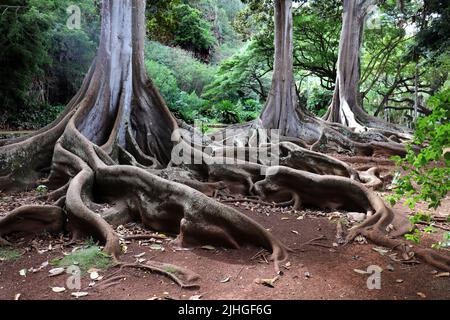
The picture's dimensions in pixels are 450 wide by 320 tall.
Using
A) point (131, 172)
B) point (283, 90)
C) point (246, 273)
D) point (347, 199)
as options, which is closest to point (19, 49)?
point (283, 90)

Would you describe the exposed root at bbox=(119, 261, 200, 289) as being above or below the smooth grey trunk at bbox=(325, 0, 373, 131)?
below

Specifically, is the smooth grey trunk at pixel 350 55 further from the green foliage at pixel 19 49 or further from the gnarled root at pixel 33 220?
the green foliage at pixel 19 49

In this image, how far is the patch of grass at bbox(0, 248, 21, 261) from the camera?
3601 mm

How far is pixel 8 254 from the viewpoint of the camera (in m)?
3.69

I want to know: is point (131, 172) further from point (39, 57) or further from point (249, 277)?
point (39, 57)

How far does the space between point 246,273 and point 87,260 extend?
1.48 meters

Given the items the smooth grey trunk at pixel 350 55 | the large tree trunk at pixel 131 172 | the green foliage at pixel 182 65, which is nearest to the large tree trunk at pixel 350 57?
the smooth grey trunk at pixel 350 55

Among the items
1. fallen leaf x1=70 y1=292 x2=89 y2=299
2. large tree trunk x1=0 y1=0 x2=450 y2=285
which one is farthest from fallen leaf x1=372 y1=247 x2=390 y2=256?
fallen leaf x1=70 y1=292 x2=89 y2=299

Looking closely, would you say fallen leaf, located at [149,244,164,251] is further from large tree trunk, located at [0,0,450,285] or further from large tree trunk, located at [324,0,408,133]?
large tree trunk, located at [324,0,408,133]

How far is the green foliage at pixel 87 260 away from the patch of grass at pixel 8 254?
457 millimetres

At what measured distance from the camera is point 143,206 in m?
4.57

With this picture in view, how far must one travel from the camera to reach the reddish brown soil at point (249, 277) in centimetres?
298

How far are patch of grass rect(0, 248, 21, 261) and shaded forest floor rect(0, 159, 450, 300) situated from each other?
0.06 m
